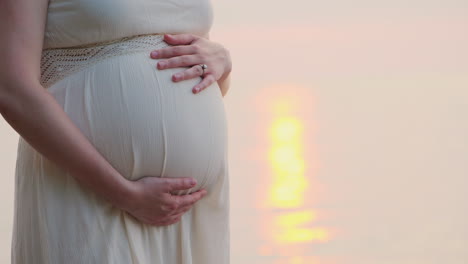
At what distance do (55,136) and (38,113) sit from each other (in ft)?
0.13

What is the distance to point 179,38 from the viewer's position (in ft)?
4.33

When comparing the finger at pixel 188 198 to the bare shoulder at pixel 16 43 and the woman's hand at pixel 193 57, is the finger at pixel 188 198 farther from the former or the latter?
the bare shoulder at pixel 16 43

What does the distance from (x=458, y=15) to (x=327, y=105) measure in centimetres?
421

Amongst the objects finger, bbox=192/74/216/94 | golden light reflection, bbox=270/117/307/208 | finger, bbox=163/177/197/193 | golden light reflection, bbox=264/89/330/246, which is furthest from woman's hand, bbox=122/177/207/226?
golden light reflection, bbox=270/117/307/208

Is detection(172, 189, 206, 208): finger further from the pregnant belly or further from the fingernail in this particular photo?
the fingernail

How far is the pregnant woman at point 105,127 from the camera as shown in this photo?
115cm

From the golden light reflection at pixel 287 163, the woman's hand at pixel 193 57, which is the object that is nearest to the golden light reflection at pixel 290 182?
the golden light reflection at pixel 287 163

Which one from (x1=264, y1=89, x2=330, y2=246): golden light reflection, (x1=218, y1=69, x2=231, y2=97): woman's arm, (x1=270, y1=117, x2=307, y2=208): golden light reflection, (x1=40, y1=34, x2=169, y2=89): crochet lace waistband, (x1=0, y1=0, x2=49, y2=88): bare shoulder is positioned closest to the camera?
(x1=0, y1=0, x2=49, y2=88): bare shoulder

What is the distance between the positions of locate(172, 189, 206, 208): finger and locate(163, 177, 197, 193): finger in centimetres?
1

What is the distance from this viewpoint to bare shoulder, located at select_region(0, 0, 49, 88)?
1122 mm

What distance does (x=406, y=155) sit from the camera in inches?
182

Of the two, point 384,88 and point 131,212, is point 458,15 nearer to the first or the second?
point 384,88

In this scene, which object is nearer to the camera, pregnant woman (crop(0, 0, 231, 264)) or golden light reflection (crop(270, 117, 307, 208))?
pregnant woman (crop(0, 0, 231, 264))

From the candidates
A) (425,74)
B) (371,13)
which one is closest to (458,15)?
(371,13)
